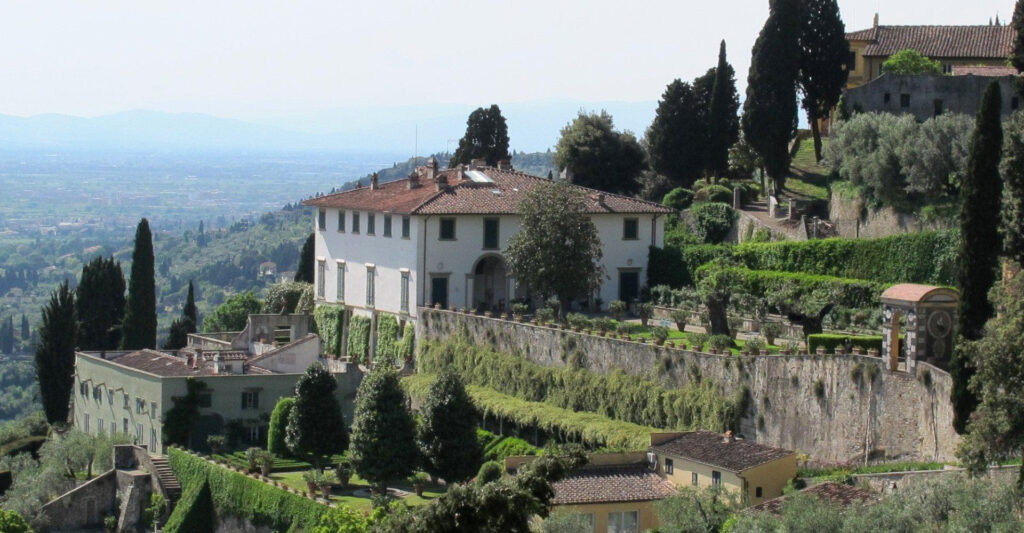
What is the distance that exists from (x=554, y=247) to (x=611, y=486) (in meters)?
14.6

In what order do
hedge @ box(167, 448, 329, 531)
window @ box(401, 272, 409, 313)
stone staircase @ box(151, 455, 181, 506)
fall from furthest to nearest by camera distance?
window @ box(401, 272, 409, 313), stone staircase @ box(151, 455, 181, 506), hedge @ box(167, 448, 329, 531)

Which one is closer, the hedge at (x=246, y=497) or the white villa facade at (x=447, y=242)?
the hedge at (x=246, y=497)

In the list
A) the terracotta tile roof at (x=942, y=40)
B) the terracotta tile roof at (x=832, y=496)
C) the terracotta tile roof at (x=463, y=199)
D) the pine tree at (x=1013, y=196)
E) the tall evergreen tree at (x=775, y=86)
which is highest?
the terracotta tile roof at (x=942, y=40)

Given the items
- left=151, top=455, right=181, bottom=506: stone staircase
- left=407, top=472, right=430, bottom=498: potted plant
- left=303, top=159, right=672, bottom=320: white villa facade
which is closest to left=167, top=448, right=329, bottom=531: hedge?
left=151, top=455, right=181, bottom=506: stone staircase

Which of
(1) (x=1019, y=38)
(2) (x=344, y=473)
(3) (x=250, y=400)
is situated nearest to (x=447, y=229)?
(3) (x=250, y=400)

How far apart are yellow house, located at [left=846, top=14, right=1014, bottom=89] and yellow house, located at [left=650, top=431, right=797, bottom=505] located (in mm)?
31511

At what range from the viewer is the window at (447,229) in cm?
5675

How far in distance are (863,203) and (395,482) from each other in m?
19.3

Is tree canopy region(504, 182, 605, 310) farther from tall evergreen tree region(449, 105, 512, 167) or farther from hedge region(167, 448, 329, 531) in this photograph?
tall evergreen tree region(449, 105, 512, 167)

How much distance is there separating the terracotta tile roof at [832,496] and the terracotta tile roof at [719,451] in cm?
213

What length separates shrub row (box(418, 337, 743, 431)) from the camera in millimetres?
42719

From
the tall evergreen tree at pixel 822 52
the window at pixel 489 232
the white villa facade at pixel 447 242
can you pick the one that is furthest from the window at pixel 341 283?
the tall evergreen tree at pixel 822 52

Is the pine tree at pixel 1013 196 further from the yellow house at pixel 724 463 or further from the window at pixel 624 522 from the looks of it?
the window at pixel 624 522

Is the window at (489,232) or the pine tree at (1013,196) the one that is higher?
the pine tree at (1013,196)
